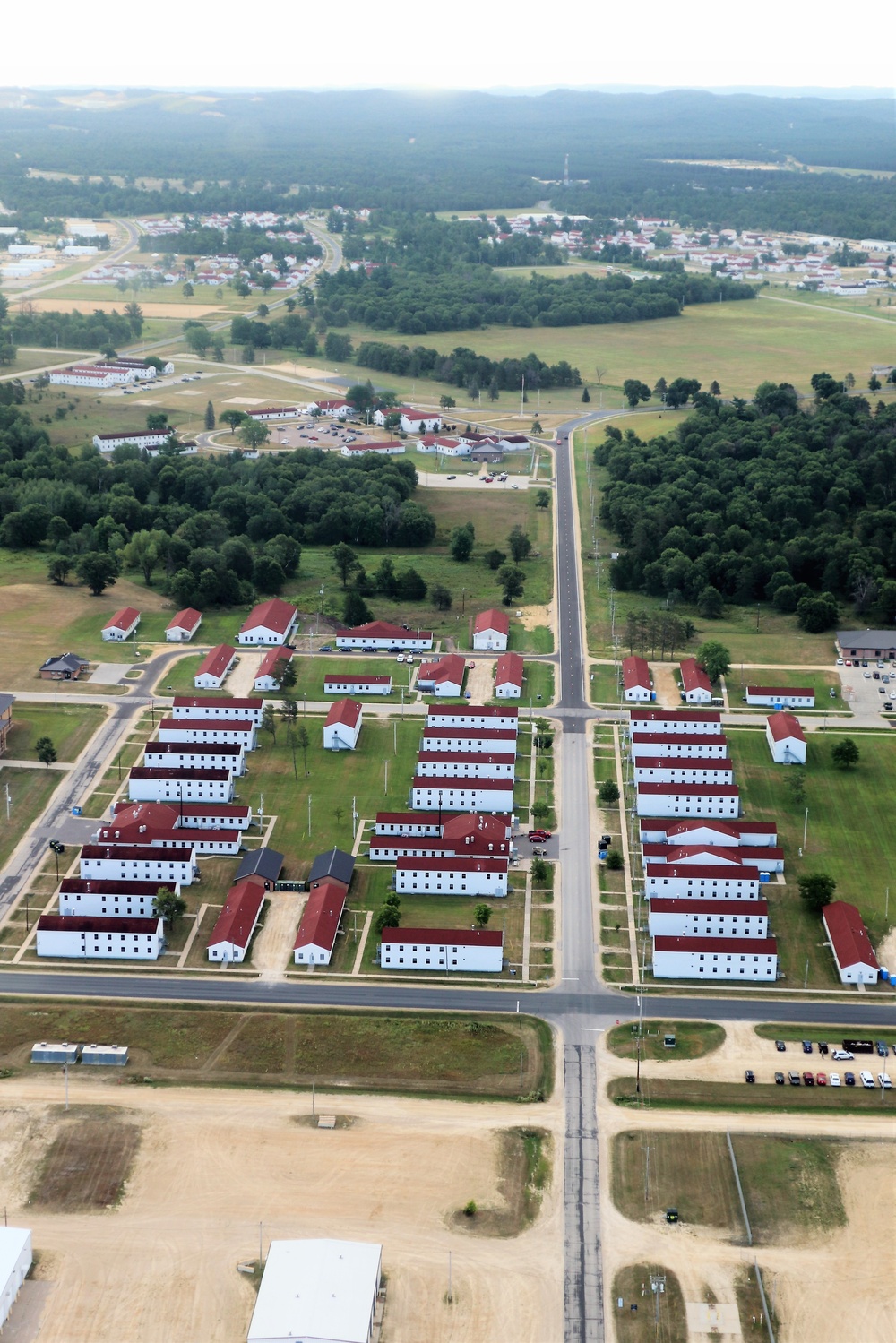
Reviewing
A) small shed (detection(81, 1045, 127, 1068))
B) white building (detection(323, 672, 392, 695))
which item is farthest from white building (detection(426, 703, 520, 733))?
small shed (detection(81, 1045, 127, 1068))

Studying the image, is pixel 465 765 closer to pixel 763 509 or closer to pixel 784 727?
pixel 784 727

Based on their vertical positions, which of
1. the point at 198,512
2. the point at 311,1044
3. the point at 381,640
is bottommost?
the point at 198,512

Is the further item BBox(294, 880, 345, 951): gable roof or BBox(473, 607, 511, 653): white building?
BBox(473, 607, 511, 653): white building

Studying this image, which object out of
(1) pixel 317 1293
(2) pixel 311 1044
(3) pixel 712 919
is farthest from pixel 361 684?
(1) pixel 317 1293

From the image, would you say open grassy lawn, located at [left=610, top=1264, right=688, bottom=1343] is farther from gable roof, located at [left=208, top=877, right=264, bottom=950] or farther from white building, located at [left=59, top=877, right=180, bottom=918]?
white building, located at [left=59, top=877, right=180, bottom=918]

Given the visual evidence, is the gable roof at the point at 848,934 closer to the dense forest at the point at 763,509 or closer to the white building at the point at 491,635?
the white building at the point at 491,635

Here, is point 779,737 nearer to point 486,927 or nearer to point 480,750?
point 480,750
